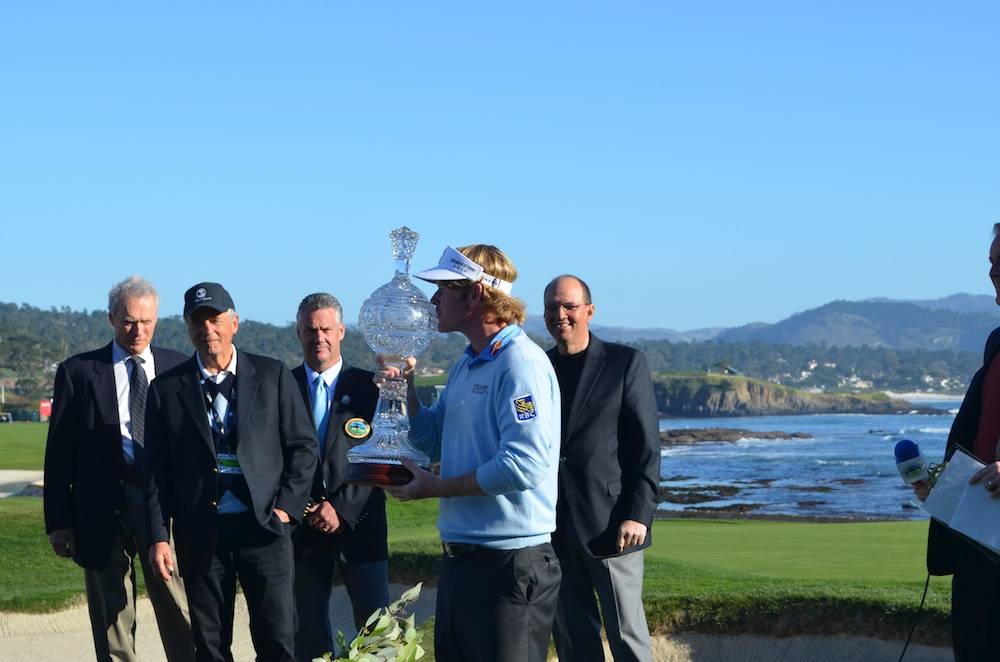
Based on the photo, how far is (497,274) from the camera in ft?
15.6

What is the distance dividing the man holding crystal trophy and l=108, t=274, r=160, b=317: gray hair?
8.49 ft

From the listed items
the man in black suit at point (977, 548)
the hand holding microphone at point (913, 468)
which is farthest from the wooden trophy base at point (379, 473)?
the man in black suit at point (977, 548)

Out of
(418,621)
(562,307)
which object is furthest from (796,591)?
(562,307)

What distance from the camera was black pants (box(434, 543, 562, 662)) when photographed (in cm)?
462

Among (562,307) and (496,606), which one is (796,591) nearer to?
(562,307)

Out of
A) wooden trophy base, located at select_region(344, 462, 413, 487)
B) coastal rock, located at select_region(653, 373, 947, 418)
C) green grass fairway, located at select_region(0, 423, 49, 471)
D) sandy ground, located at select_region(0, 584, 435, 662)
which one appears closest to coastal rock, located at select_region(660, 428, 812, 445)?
coastal rock, located at select_region(653, 373, 947, 418)

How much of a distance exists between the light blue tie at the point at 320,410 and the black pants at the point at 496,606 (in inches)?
101

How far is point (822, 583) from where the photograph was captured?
1035 cm

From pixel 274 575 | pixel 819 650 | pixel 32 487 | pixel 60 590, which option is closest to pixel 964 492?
pixel 274 575

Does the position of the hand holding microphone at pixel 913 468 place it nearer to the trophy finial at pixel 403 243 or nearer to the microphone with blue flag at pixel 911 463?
the microphone with blue flag at pixel 911 463

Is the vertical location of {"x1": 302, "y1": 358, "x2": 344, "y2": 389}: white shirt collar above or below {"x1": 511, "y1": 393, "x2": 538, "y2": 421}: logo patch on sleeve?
above

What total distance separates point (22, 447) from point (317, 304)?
37.0 metres

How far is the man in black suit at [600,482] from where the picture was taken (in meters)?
6.50

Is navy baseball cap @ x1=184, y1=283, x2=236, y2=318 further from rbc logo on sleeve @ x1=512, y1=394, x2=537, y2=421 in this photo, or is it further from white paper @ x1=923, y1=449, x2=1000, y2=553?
white paper @ x1=923, y1=449, x2=1000, y2=553
